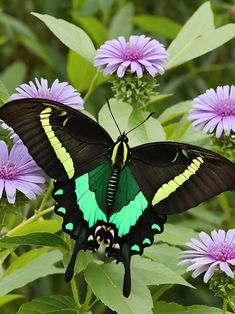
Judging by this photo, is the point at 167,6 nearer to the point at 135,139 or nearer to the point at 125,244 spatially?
the point at 135,139

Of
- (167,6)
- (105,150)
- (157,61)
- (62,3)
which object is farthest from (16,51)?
(105,150)

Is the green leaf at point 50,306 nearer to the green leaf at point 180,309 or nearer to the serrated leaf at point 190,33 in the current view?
the green leaf at point 180,309

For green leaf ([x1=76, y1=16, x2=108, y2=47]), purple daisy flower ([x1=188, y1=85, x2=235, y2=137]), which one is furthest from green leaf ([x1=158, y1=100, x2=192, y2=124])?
green leaf ([x1=76, y1=16, x2=108, y2=47])

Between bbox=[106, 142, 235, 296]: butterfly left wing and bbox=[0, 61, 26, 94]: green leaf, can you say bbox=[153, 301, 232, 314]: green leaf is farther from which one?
bbox=[0, 61, 26, 94]: green leaf

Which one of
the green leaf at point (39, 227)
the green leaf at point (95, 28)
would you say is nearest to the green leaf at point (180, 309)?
the green leaf at point (39, 227)

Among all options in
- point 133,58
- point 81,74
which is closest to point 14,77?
point 81,74

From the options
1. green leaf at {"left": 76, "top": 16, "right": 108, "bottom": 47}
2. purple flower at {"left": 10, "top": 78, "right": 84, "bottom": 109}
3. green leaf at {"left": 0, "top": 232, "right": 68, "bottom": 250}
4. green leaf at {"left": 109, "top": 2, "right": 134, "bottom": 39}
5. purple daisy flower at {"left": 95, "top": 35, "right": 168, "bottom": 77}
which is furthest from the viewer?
green leaf at {"left": 109, "top": 2, "right": 134, "bottom": 39}
